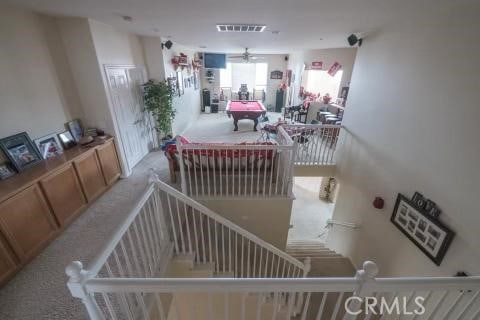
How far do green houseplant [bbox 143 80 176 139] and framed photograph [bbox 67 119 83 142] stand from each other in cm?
165

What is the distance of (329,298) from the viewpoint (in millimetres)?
3064

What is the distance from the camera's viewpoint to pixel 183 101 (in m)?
7.41

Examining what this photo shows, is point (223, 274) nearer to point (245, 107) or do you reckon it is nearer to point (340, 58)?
point (245, 107)

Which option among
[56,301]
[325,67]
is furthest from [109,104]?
[325,67]

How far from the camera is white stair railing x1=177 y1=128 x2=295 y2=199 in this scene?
128 inches

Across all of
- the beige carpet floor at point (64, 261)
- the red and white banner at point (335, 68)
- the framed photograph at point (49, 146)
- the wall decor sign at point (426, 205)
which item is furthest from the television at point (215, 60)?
the wall decor sign at point (426, 205)

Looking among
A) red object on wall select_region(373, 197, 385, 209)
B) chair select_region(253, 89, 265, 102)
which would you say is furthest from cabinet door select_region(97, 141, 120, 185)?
chair select_region(253, 89, 265, 102)

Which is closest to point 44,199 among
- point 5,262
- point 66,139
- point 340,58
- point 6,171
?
point 6,171

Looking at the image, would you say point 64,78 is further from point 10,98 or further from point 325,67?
point 325,67

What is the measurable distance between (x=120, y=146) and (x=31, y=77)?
61.7 inches

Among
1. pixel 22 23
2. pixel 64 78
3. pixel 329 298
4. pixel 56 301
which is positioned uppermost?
pixel 22 23

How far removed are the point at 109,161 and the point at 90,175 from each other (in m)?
0.52

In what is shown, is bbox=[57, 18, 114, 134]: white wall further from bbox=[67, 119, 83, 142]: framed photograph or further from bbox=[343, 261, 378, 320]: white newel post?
bbox=[343, 261, 378, 320]: white newel post

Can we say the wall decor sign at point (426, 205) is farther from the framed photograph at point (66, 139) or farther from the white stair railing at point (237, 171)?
the framed photograph at point (66, 139)
